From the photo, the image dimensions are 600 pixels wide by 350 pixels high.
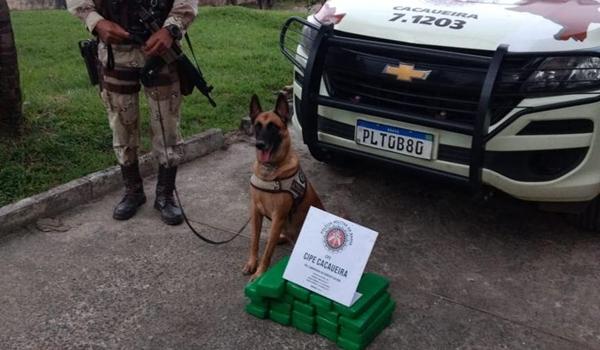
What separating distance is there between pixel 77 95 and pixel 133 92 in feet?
7.12

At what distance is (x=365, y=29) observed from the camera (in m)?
3.44

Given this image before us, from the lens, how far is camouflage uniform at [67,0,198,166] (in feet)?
11.1

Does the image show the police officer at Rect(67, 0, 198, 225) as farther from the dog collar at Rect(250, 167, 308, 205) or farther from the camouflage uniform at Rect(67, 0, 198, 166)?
the dog collar at Rect(250, 167, 308, 205)

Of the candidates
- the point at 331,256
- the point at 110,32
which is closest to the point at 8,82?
the point at 110,32

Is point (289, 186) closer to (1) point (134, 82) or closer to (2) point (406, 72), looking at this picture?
(2) point (406, 72)

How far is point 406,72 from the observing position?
3.22m

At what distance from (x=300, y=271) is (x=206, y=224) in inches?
46.4

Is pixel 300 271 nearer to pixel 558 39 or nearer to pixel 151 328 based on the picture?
pixel 151 328

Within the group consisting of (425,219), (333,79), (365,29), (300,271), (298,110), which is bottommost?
(425,219)

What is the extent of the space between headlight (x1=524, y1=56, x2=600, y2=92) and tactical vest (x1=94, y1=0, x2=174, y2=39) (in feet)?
6.69

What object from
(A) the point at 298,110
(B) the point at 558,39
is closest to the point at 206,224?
(A) the point at 298,110

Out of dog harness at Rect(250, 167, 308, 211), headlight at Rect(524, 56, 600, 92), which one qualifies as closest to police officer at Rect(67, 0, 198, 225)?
dog harness at Rect(250, 167, 308, 211)

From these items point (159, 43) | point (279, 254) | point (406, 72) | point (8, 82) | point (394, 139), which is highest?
point (159, 43)

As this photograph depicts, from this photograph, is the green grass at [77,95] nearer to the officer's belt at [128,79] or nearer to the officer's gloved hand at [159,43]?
the officer's belt at [128,79]
